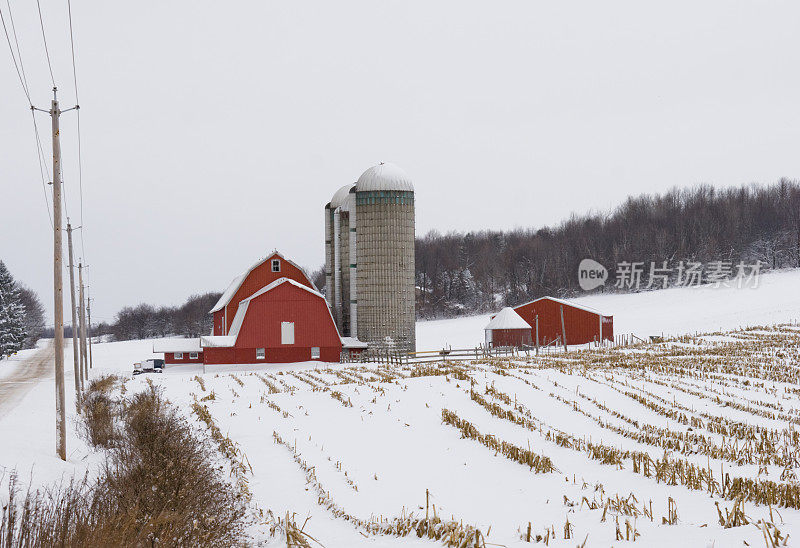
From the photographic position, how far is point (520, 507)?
35.6 ft

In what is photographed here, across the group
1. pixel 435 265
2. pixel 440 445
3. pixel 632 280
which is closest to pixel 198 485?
pixel 440 445

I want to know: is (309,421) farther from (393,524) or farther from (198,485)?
(393,524)

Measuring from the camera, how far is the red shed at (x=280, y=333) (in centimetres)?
4794

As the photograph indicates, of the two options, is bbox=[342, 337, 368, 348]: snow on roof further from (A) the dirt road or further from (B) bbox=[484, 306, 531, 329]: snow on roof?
(A) the dirt road

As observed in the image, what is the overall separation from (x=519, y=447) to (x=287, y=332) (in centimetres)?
3434

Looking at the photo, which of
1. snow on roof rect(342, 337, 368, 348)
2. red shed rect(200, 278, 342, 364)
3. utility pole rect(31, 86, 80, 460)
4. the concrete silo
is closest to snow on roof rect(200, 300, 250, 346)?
red shed rect(200, 278, 342, 364)

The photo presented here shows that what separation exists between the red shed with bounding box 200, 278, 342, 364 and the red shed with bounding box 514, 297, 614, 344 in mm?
17895

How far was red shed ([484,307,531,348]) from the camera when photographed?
55.5m

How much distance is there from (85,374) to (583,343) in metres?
33.9

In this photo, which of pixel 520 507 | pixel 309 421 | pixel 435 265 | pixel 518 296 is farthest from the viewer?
pixel 435 265

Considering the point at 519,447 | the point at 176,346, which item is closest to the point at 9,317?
the point at 176,346

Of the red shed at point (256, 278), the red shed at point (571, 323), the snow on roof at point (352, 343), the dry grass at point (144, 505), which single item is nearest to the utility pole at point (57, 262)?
the dry grass at point (144, 505)

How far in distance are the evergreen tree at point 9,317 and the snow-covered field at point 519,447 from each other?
45.2 m

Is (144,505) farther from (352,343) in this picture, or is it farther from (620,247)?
(620,247)
